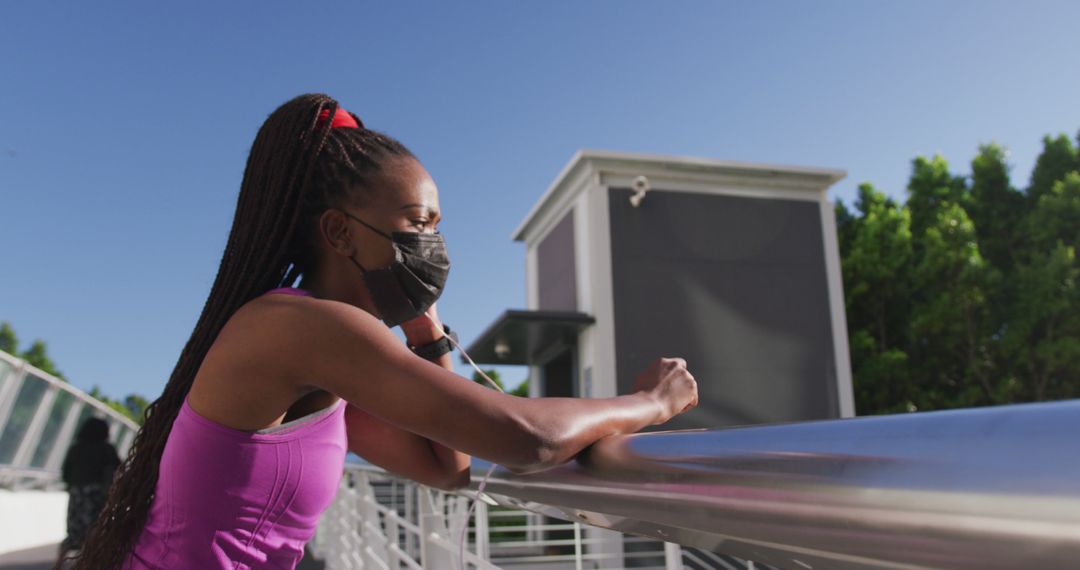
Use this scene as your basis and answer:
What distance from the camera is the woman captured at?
3.97 ft

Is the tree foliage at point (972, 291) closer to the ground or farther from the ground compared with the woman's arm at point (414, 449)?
farther from the ground

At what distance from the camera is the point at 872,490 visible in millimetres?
542

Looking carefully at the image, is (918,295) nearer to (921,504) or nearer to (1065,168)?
(1065,168)

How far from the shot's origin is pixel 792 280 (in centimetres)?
1388

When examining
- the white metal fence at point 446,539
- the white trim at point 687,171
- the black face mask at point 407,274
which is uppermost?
the white trim at point 687,171

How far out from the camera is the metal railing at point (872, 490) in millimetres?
436

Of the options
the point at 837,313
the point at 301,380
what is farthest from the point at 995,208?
the point at 301,380

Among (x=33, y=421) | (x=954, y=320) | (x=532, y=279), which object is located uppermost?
(x=532, y=279)

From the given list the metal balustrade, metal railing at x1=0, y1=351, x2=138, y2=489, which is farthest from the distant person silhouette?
the metal balustrade

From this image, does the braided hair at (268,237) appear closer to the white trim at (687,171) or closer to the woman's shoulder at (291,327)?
the woman's shoulder at (291,327)

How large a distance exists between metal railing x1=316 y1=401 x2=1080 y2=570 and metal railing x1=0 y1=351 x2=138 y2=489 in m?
9.83

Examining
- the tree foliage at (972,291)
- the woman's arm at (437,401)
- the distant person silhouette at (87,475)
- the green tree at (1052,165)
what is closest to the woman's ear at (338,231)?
the woman's arm at (437,401)

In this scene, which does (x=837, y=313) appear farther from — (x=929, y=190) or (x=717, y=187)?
(x=929, y=190)

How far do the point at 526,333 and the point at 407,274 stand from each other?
1187cm
